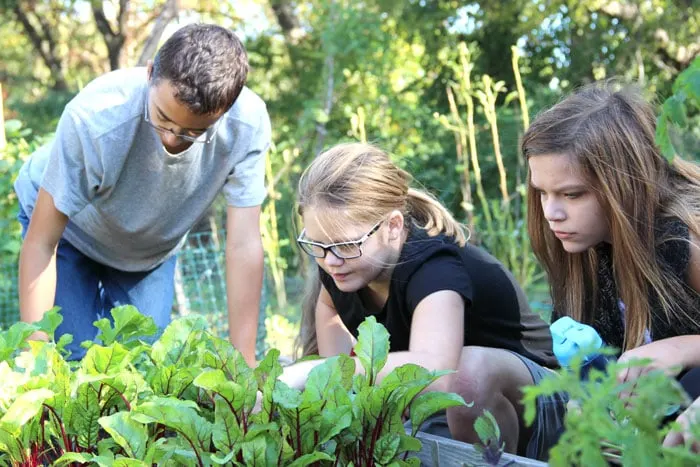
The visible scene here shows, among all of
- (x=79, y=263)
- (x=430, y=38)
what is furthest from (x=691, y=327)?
(x=430, y=38)

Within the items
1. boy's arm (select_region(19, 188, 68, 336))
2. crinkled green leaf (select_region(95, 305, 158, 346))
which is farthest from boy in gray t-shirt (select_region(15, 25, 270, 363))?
crinkled green leaf (select_region(95, 305, 158, 346))

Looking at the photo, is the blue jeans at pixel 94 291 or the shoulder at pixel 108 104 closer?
the shoulder at pixel 108 104

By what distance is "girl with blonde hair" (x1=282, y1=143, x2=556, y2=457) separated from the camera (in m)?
1.92

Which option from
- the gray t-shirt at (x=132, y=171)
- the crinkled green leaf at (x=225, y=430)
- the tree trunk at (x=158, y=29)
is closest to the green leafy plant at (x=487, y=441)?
the crinkled green leaf at (x=225, y=430)

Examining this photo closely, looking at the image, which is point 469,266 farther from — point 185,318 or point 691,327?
point 185,318

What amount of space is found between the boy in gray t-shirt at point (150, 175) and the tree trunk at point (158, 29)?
116 inches

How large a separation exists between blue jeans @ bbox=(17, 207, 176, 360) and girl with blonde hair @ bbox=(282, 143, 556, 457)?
35.9 inches

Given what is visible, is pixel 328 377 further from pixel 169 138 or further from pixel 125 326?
pixel 169 138

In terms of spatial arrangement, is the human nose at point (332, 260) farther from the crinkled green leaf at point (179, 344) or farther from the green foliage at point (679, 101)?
the green foliage at point (679, 101)

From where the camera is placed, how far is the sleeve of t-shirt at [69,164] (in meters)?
2.38

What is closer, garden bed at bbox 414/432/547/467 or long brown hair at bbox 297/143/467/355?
garden bed at bbox 414/432/547/467

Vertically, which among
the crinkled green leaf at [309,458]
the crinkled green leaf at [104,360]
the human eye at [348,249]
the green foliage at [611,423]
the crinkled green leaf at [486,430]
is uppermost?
the human eye at [348,249]

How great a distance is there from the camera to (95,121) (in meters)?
2.41

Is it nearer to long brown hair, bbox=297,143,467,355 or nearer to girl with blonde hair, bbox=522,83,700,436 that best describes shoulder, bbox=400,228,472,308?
long brown hair, bbox=297,143,467,355
